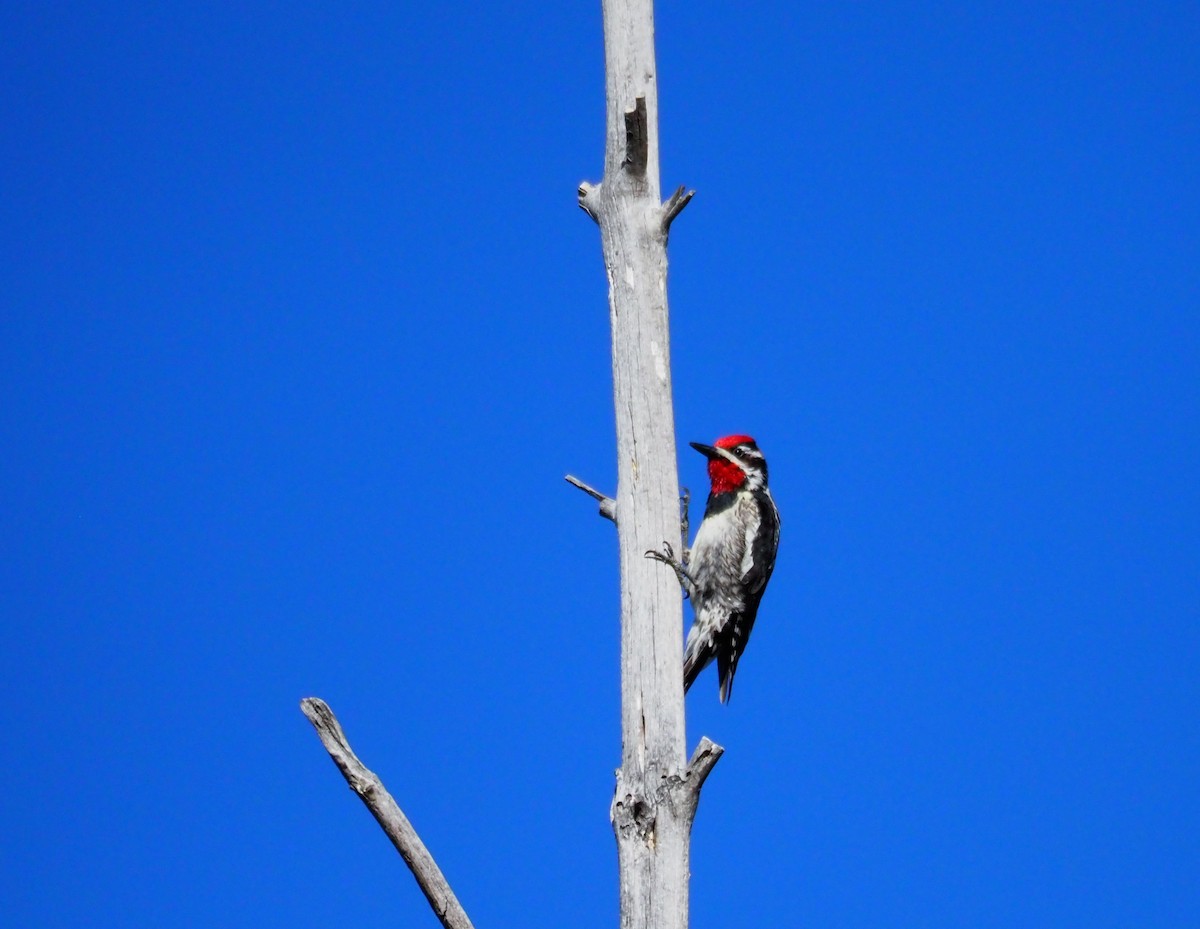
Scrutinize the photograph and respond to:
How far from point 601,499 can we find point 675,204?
3.58 ft

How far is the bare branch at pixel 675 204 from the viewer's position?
4.16 m

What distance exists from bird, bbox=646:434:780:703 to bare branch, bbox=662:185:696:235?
1810mm

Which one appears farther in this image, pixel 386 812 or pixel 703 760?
pixel 703 760

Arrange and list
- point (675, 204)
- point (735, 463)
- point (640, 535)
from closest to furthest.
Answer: point (640, 535), point (675, 204), point (735, 463)

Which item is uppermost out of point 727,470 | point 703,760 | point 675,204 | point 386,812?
point 727,470

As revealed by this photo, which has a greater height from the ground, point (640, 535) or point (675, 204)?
point (675, 204)

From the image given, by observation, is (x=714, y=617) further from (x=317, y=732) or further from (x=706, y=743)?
(x=317, y=732)

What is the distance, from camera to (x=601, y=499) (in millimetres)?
4234

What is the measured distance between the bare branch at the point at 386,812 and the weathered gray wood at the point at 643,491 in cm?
60

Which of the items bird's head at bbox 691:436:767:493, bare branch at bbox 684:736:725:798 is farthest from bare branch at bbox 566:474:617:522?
bird's head at bbox 691:436:767:493

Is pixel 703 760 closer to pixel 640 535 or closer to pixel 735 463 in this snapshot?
pixel 640 535

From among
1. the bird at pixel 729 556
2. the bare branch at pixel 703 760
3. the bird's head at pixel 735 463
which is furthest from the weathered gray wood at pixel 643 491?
the bird's head at pixel 735 463

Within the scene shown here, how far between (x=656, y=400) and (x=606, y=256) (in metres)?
0.58

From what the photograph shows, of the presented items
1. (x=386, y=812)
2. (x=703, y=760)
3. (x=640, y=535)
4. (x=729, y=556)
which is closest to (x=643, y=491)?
(x=640, y=535)
